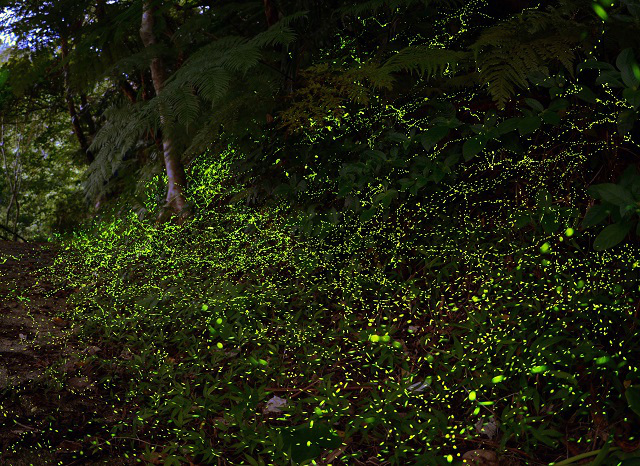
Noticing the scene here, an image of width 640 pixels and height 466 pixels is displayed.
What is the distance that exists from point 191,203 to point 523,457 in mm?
2821

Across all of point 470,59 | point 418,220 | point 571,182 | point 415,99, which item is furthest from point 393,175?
point 571,182

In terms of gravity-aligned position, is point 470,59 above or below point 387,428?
above

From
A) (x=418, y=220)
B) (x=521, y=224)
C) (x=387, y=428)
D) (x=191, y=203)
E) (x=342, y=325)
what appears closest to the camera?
(x=387, y=428)

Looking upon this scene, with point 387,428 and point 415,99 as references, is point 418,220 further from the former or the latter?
point 387,428

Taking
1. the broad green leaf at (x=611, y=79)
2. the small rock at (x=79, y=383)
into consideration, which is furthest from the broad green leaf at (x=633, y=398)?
the small rock at (x=79, y=383)

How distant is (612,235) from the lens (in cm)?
151

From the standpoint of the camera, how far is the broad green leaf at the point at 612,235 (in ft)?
4.92

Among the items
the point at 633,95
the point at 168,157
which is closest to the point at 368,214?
the point at 633,95

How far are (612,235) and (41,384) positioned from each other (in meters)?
2.38

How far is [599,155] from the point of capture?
2148 millimetres

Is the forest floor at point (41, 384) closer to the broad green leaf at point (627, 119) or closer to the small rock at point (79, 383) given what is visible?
the small rock at point (79, 383)

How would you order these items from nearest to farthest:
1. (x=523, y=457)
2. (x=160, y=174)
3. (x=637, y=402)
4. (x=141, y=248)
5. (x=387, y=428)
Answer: (x=637, y=402) → (x=523, y=457) → (x=387, y=428) → (x=141, y=248) → (x=160, y=174)

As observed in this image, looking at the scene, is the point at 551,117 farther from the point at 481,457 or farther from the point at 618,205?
the point at 481,457

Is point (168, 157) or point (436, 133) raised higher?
point (168, 157)
